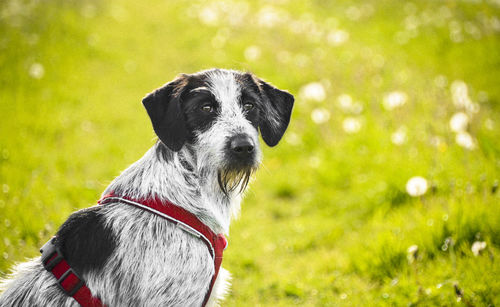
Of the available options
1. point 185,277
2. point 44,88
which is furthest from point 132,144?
point 185,277

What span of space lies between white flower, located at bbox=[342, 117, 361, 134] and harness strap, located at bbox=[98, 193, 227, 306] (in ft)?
15.2

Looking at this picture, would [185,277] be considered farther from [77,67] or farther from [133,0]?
[133,0]

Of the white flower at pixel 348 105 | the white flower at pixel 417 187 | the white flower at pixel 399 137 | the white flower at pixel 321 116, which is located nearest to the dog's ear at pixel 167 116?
the white flower at pixel 417 187

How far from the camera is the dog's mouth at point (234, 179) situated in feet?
8.96

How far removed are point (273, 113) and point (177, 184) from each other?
1.01 meters

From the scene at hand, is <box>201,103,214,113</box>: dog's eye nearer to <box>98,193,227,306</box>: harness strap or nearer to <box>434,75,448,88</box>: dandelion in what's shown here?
<box>98,193,227,306</box>: harness strap

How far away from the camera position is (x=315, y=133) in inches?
288

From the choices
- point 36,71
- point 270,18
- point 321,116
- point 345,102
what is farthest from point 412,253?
point 270,18

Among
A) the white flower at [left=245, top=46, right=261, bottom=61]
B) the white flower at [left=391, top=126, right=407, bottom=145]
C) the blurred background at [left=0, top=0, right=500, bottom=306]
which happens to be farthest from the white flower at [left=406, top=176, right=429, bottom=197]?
the white flower at [left=245, top=46, right=261, bottom=61]

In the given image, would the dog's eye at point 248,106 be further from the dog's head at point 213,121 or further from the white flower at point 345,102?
the white flower at point 345,102

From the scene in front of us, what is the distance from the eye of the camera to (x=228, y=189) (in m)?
2.90

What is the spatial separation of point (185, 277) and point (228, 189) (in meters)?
0.74

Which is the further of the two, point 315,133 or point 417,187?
point 315,133

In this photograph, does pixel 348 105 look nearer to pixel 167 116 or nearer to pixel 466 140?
pixel 466 140
